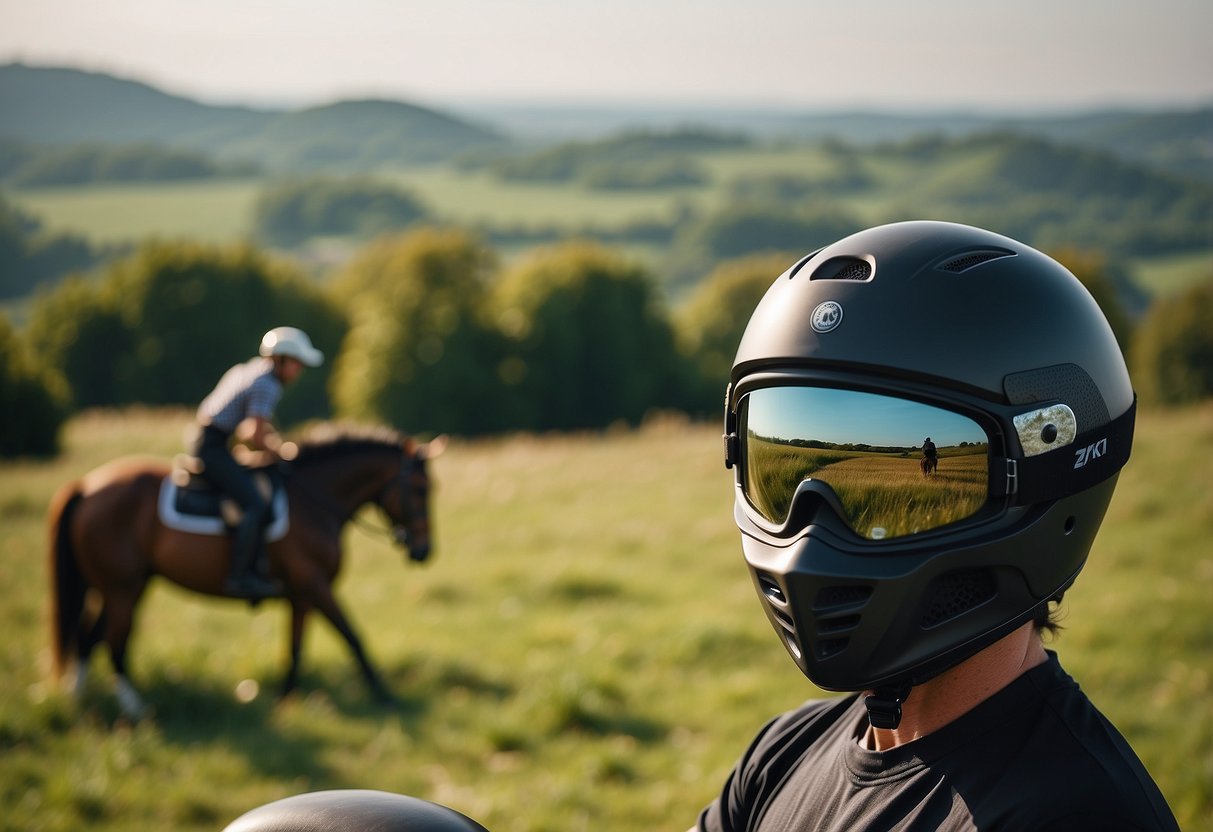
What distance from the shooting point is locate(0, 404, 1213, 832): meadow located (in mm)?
5453

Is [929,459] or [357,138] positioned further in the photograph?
[357,138]

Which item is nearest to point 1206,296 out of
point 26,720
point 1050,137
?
point 1050,137

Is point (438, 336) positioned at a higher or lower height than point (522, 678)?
lower

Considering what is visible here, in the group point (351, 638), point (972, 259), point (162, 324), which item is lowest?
point (162, 324)

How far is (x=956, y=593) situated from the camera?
172cm

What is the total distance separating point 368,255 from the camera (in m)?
54.1

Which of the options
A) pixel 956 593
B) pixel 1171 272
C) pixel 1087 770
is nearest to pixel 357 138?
pixel 1171 272

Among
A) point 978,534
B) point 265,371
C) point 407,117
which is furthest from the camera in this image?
point 407,117

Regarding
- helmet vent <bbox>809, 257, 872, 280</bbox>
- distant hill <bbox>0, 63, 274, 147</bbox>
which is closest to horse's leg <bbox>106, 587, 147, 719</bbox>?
helmet vent <bbox>809, 257, 872, 280</bbox>

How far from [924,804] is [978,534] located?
46 centimetres

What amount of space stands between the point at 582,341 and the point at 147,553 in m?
38.7

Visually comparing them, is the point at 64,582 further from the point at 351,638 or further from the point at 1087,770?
the point at 1087,770

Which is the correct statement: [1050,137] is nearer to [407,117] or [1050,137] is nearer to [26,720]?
[407,117]

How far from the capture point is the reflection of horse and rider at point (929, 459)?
1717mm
